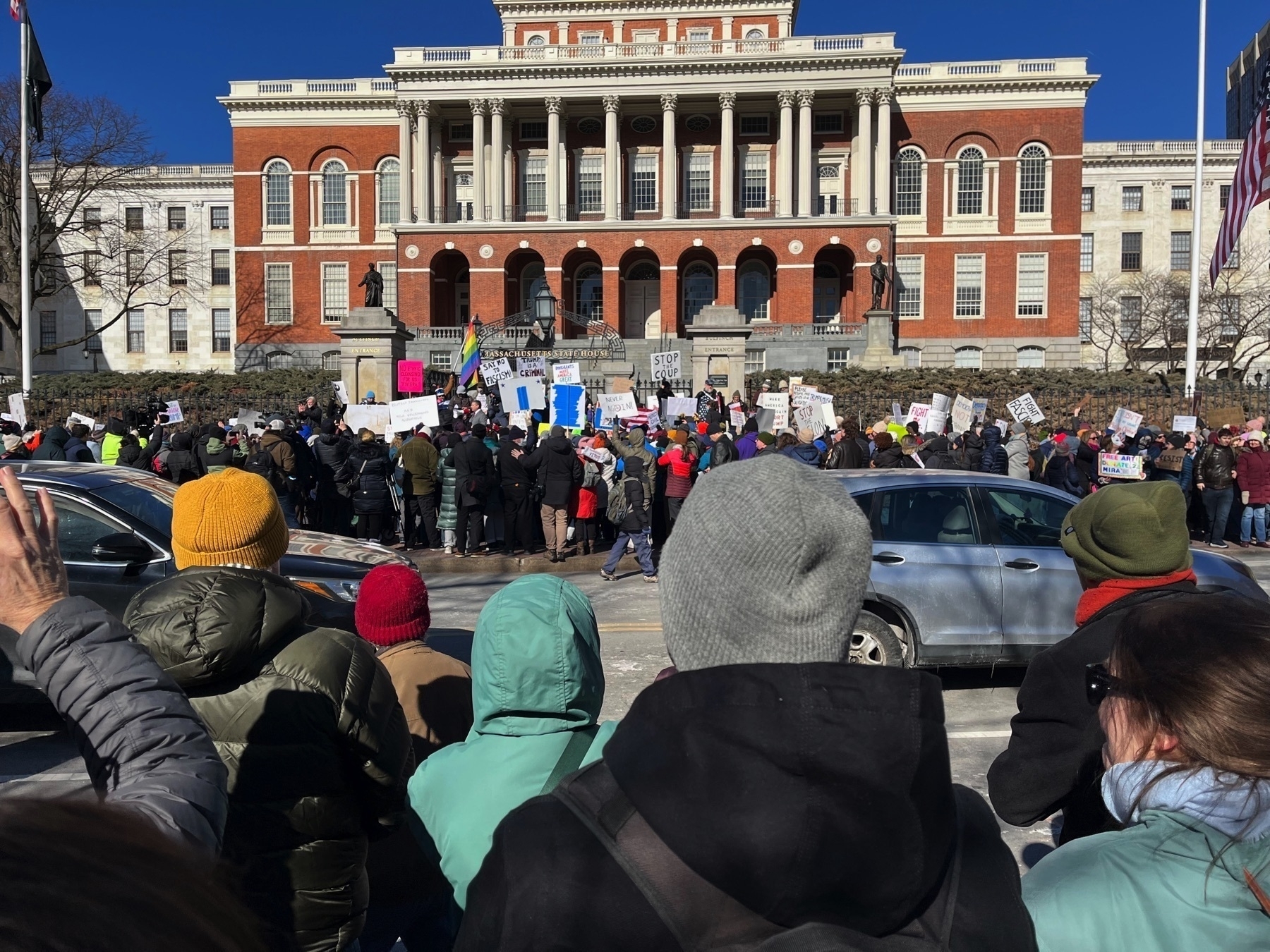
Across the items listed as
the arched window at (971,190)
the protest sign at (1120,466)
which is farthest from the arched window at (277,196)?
the protest sign at (1120,466)

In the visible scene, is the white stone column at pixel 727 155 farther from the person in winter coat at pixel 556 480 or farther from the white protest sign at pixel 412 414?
the person in winter coat at pixel 556 480

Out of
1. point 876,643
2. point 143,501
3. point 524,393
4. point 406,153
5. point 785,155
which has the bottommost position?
point 876,643

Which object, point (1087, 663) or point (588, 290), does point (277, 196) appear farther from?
point (1087, 663)

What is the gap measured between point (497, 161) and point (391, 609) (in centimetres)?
5245

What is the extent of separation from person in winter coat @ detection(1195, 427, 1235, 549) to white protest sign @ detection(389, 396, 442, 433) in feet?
41.6

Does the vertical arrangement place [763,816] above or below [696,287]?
below

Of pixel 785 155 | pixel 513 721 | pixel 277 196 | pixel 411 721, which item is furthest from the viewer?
pixel 277 196

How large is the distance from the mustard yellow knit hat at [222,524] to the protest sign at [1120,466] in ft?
50.2

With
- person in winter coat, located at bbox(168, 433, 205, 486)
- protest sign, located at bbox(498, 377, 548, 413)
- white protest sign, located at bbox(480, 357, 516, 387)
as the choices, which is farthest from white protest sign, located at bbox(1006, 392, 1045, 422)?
person in winter coat, located at bbox(168, 433, 205, 486)

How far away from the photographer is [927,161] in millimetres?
54844

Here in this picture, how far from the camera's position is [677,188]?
181 feet

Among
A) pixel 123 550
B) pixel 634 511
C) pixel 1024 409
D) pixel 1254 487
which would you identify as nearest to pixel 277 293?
pixel 1024 409

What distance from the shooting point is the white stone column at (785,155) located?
5122cm

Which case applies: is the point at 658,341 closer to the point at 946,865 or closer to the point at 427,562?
the point at 427,562
